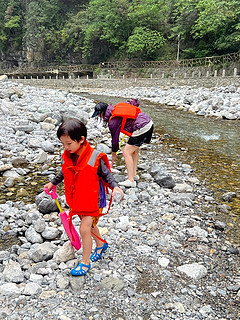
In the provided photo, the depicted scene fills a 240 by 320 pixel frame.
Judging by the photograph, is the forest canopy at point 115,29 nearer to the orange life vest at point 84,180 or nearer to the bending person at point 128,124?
the bending person at point 128,124

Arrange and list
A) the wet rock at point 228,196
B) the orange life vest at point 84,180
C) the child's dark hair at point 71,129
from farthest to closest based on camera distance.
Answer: the wet rock at point 228,196
the orange life vest at point 84,180
the child's dark hair at point 71,129

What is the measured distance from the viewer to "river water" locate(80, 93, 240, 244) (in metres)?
3.95

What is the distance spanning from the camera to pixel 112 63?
121ft

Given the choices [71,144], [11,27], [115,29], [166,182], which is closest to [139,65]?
[115,29]

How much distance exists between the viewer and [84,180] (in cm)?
195

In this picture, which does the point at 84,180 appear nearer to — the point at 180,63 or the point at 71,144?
the point at 71,144

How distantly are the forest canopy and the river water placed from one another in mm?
13309

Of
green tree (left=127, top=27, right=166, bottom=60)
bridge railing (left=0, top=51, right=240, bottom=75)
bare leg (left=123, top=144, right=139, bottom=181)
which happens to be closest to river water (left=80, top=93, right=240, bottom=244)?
bare leg (left=123, top=144, right=139, bottom=181)

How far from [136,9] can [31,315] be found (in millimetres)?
36434

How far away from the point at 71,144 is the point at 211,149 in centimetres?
533

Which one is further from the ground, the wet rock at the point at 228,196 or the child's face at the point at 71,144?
the child's face at the point at 71,144

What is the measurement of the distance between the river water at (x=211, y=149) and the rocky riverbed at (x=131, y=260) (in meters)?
0.23

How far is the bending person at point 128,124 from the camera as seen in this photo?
3.53 m

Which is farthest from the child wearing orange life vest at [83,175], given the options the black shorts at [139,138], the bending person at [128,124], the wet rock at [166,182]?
the wet rock at [166,182]
